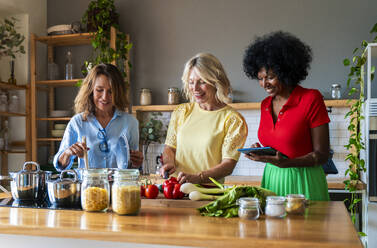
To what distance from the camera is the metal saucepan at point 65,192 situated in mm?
1843

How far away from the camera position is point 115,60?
4891 mm

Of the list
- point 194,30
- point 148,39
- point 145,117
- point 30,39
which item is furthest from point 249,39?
point 30,39

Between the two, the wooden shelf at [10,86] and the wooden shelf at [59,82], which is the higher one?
the wooden shelf at [59,82]

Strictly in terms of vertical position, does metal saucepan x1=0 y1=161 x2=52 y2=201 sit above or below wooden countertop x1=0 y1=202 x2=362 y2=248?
above

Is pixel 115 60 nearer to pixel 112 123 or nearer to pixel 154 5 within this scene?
pixel 154 5

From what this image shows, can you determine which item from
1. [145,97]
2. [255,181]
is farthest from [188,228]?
[145,97]

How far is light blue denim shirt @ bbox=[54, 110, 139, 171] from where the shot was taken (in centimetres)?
245

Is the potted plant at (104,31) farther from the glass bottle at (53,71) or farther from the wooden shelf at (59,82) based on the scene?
the glass bottle at (53,71)

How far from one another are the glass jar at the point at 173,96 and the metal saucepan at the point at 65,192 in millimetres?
3055

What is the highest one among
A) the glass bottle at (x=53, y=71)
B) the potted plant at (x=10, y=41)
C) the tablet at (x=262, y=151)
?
the potted plant at (x=10, y=41)

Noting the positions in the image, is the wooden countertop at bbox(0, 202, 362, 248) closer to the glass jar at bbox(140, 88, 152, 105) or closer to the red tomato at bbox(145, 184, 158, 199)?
the red tomato at bbox(145, 184, 158, 199)

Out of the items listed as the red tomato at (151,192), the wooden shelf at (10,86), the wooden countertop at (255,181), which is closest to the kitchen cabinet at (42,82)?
the wooden shelf at (10,86)

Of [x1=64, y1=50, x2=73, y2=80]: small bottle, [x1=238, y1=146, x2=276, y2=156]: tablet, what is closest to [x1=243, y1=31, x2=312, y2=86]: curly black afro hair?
[x1=238, y1=146, x2=276, y2=156]: tablet

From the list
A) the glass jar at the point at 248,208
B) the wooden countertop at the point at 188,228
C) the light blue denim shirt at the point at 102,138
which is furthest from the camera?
the light blue denim shirt at the point at 102,138
